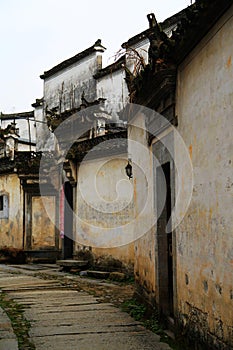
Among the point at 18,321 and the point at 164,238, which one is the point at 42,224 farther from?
the point at 164,238

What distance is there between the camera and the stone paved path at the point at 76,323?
17.5 ft

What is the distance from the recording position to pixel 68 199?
1548 cm

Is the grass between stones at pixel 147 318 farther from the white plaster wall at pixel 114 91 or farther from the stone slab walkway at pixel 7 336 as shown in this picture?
the white plaster wall at pixel 114 91

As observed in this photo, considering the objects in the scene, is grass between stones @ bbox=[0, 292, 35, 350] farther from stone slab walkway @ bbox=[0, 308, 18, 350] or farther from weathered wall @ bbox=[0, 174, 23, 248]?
weathered wall @ bbox=[0, 174, 23, 248]

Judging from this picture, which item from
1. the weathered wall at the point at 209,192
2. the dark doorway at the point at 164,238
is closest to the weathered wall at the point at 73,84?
the dark doorway at the point at 164,238

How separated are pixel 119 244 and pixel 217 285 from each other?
8.07 m

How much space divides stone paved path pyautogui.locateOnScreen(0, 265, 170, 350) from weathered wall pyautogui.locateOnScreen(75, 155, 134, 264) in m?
2.69

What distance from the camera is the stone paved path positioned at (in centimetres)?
534

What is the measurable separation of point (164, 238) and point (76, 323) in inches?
66.3

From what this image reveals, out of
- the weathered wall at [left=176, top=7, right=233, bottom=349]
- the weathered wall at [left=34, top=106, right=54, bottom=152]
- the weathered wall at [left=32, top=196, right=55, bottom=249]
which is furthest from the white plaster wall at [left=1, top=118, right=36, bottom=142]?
the weathered wall at [left=176, top=7, right=233, bottom=349]

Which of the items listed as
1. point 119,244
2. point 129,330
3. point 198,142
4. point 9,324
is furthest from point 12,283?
point 198,142

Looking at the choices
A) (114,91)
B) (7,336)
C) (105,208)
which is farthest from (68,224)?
(7,336)

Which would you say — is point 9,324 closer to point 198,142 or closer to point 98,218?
point 198,142

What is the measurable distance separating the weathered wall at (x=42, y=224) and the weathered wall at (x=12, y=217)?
0.51 m
